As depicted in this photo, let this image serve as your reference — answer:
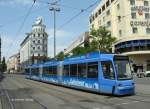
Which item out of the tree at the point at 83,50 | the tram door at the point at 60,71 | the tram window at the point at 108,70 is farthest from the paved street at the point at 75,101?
the tree at the point at 83,50

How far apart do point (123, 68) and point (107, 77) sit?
43.0 inches

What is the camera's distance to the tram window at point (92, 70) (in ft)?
74.0

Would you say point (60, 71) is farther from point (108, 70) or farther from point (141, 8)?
point (141, 8)

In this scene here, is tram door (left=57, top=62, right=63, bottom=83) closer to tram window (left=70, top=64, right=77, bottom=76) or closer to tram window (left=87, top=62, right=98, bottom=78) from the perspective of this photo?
tram window (left=70, top=64, right=77, bottom=76)

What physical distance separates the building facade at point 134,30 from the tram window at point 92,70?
163 feet

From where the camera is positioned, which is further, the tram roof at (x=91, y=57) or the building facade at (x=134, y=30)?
the building facade at (x=134, y=30)

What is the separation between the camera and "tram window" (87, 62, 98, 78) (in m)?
22.5

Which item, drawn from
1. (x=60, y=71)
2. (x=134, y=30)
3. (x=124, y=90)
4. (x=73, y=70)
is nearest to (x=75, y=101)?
(x=124, y=90)

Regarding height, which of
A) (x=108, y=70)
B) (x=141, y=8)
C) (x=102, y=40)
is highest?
(x=141, y=8)

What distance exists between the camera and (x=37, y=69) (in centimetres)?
5034

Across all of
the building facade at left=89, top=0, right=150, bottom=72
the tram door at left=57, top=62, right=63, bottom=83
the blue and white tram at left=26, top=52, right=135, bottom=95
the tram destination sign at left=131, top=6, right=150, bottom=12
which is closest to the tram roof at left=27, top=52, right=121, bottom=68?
the blue and white tram at left=26, top=52, right=135, bottom=95

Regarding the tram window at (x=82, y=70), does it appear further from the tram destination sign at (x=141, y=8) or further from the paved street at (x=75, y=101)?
the tram destination sign at (x=141, y=8)

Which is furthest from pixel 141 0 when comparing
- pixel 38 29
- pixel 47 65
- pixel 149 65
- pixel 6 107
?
pixel 38 29

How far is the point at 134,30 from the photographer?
73562 millimetres
